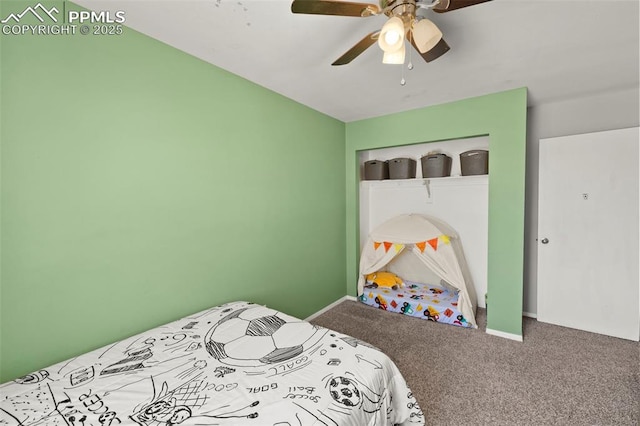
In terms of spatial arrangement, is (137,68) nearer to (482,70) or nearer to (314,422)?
(314,422)

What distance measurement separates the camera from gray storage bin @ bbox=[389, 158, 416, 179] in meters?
3.38

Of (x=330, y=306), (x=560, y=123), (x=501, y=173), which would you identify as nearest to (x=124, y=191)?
(x=330, y=306)

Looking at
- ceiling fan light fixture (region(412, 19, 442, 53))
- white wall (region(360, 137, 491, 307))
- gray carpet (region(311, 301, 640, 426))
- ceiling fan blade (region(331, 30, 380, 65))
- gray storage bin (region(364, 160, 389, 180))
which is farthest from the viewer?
gray storage bin (region(364, 160, 389, 180))

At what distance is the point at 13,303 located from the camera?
1262 millimetres

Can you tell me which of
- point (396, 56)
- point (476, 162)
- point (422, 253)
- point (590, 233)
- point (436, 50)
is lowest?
point (422, 253)

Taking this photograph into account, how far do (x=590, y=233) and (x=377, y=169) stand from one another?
2.35 m

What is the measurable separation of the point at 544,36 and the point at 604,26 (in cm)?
30

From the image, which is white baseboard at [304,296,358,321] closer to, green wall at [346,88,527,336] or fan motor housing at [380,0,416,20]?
green wall at [346,88,527,336]

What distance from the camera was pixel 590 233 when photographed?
274cm

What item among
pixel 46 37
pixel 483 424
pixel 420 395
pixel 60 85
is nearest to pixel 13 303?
pixel 60 85

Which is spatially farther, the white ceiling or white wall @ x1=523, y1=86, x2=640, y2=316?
white wall @ x1=523, y1=86, x2=640, y2=316

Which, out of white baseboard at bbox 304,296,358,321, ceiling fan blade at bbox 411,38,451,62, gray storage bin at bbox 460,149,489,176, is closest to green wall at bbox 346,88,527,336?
gray storage bin at bbox 460,149,489,176
